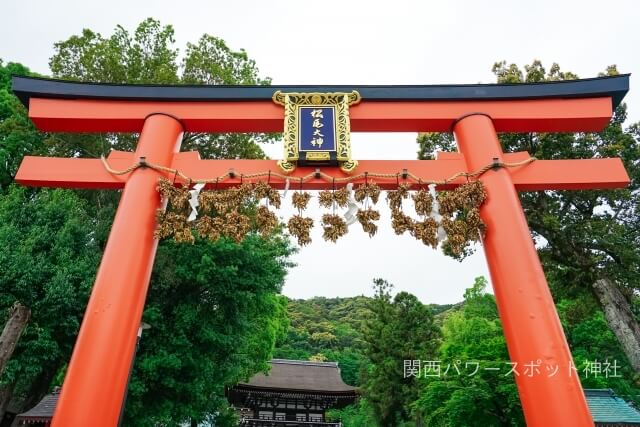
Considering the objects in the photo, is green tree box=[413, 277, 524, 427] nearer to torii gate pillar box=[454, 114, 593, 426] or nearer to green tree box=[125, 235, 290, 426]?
green tree box=[125, 235, 290, 426]

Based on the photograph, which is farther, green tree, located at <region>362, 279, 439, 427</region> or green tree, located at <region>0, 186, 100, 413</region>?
green tree, located at <region>362, 279, 439, 427</region>

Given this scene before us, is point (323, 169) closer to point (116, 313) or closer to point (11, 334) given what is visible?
point (116, 313)

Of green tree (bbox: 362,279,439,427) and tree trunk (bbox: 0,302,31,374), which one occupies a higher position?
green tree (bbox: 362,279,439,427)

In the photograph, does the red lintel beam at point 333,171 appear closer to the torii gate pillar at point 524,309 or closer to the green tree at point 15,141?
the torii gate pillar at point 524,309

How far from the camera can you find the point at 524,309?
12.9 feet

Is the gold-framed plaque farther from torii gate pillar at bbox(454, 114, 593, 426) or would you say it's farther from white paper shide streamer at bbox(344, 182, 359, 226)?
torii gate pillar at bbox(454, 114, 593, 426)

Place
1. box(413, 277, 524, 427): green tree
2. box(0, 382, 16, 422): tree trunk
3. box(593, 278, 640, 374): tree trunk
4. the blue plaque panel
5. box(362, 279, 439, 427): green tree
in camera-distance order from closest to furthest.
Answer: the blue plaque panel
box(593, 278, 640, 374): tree trunk
box(0, 382, 16, 422): tree trunk
box(413, 277, 524, 427): green tree
box(362, 279, 439, 427): green tree

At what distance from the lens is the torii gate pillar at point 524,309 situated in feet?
11.7

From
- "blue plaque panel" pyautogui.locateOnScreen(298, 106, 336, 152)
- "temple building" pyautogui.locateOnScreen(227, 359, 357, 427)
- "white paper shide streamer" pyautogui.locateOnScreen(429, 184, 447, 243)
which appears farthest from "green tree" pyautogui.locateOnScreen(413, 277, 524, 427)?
"temple building" pyautogui.locateOnScreen(227, 359, 357, 427)

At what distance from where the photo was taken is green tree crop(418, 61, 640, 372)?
848 centimetres

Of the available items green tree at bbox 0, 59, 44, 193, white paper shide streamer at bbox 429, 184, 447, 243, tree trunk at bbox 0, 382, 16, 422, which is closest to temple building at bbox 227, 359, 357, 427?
tree trunk at bbox 0, 382, 16, 422

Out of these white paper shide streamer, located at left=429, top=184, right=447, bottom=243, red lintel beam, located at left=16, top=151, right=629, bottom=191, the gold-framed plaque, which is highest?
the gold-framed plaque

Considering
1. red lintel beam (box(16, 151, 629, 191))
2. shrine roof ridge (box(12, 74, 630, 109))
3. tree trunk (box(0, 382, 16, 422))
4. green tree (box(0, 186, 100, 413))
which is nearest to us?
red lintel beam (box(16, 151, 629, 191))

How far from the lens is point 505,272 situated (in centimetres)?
419
